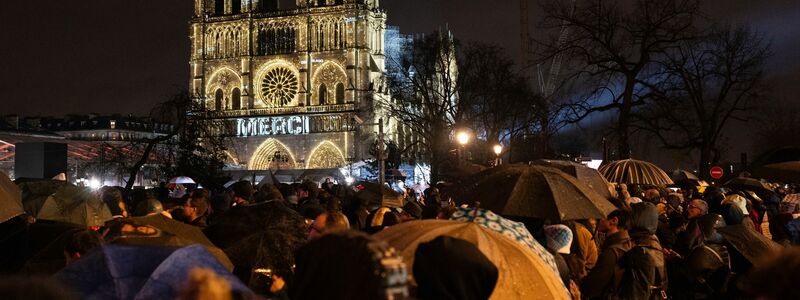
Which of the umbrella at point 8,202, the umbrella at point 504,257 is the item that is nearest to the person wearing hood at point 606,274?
the umbrella at point 504,257

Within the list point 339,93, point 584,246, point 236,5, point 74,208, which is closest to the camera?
point 584,246

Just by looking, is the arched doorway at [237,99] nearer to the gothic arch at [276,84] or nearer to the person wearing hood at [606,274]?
the gothic arch at [276,84]

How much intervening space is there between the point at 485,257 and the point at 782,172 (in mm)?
11031

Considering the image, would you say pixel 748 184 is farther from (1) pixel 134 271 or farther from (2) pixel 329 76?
(2) pixel 329 76

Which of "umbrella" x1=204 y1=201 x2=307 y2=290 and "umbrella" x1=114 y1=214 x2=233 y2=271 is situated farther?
"umbrella" x1=204 y1=201 x2=307 y2=290

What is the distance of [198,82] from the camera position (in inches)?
3076

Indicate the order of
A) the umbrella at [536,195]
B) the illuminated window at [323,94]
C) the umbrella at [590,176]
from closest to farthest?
the umbrella at [536,195] < the umbrella at [590,176] < the illuminated window at [323,94]

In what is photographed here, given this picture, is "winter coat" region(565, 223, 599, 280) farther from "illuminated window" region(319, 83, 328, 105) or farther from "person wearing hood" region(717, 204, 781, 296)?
"illuminated window" region(319, 83, 328, 105)

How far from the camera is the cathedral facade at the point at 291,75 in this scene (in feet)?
241

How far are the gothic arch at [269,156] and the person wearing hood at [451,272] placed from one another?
240 feet

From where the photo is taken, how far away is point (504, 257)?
474 cm

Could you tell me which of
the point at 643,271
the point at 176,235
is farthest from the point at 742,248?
the point at 176,235

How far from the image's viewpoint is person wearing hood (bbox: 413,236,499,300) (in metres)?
3.44

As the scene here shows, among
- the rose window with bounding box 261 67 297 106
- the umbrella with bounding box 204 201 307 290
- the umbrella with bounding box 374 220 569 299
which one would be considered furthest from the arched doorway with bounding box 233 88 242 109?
the umbrella with bounding box 374 220 569 299
